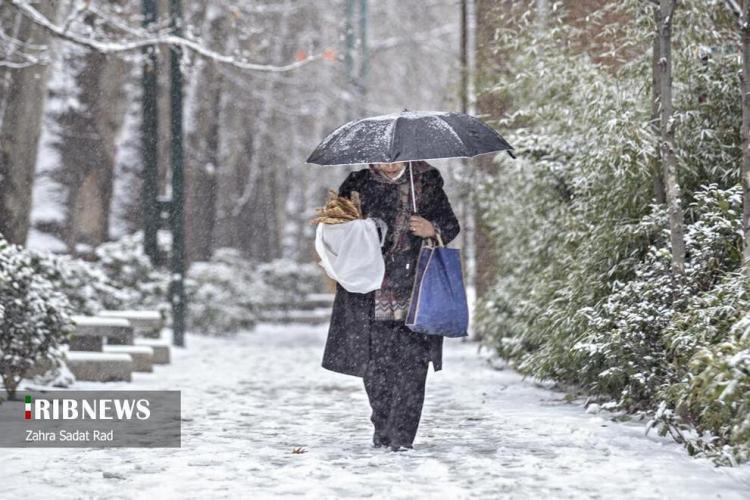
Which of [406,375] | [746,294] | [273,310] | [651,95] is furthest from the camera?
[273,310]

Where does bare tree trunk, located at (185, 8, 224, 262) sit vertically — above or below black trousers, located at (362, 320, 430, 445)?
above

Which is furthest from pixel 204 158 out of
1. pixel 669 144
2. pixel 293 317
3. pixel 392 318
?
pixel 392 318

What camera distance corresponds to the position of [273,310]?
28.9 m

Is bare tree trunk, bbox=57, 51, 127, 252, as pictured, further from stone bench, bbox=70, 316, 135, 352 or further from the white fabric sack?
the white fabric sack

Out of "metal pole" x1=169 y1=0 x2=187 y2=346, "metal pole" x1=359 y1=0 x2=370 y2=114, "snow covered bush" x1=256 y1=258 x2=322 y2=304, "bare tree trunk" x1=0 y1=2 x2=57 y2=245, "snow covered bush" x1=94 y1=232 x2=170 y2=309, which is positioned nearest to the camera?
"bare tree trunk" x1=0 y1=2 x2=57 y2=245

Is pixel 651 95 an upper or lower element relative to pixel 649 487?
upper

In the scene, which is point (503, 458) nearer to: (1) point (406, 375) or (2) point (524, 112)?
(1) point (406, 375)

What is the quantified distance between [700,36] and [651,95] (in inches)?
28.6

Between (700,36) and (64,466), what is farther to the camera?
(700,36)

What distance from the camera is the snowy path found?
6.08 m

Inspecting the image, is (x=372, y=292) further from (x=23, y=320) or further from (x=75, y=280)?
(x=75, y=280)

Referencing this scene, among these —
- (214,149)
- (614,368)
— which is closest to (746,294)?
(614,368)

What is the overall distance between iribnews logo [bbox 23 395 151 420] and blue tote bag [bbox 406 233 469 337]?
302cm

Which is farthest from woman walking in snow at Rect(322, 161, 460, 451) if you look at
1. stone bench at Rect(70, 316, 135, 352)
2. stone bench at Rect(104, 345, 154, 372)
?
stone bench at Rect(104, 345, 154, 372)
